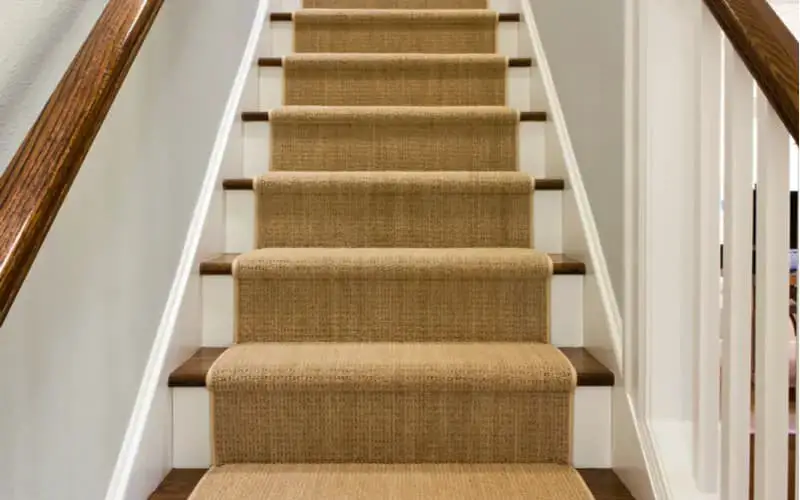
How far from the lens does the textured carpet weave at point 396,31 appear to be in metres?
2.70

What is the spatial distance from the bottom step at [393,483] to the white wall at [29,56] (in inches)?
28.7

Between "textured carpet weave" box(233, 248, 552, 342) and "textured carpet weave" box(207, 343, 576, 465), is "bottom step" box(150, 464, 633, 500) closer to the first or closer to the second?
"textured carpet weave" box(207, 343, 576, 465)

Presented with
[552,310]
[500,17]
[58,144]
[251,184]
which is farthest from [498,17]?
[58,144]

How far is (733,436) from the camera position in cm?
100

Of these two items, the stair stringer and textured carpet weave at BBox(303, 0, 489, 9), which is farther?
textured carpet weave at BBox(303, 0, 489, 9)

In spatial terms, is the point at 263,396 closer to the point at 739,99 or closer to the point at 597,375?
the point at 597,375

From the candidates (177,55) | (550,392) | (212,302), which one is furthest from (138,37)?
(550,392)

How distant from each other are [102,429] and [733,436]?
0.97 metres

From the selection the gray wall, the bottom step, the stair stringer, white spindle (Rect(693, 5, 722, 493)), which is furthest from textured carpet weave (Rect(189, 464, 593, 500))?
the gray wall

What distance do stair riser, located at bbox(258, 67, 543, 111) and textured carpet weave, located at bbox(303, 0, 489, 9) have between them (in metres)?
0.90

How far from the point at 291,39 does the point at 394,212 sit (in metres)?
1.15

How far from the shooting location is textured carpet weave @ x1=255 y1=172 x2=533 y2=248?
74.4 inches

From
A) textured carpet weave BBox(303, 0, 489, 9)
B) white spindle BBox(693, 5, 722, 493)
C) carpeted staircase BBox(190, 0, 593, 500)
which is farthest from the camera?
textured carpet weave BBox(303, 0, 489, 9)

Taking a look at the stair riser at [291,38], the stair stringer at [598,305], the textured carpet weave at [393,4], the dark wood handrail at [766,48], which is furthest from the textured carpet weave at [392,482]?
the textured carpet weave at [393,4]
